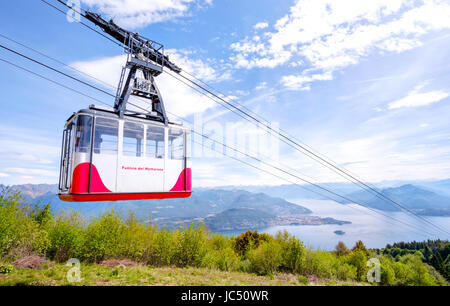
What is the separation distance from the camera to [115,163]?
Answer: 8508 mm

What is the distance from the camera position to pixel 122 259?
24234 millimetres

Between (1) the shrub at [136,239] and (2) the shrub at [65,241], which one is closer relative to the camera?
(2) the shrub at [65,241]

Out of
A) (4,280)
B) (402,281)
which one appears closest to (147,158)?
(4,280)

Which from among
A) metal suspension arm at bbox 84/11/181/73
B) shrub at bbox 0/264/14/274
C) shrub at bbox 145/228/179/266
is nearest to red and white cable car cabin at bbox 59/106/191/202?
metal suspension arm at bbox 84/11/181/73

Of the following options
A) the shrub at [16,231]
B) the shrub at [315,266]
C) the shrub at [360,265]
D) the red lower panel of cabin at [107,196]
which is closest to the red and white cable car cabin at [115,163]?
the red lower panel of cabin at [107,196]

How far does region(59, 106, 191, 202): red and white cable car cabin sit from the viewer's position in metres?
8.07

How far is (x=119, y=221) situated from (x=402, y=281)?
72.7 m

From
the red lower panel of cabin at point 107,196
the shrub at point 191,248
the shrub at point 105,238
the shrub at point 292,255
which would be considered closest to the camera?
the red lower panel of cabin at point 107,196

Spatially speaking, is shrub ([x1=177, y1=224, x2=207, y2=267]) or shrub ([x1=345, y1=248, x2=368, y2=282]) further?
shrub ([x1=345, y1=248, x2=368, y2=282])

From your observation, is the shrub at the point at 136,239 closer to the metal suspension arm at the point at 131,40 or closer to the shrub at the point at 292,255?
the shrub at the point at 292,255

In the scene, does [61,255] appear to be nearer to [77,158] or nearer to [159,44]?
[77,158]

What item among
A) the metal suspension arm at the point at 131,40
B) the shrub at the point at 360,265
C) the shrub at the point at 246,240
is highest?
the metal suspension arm at the point at 131,40

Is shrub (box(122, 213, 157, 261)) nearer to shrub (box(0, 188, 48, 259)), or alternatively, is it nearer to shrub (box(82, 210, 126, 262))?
shrub (box(82, 210, 126, 262))

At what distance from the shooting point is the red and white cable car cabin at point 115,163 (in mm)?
8070
